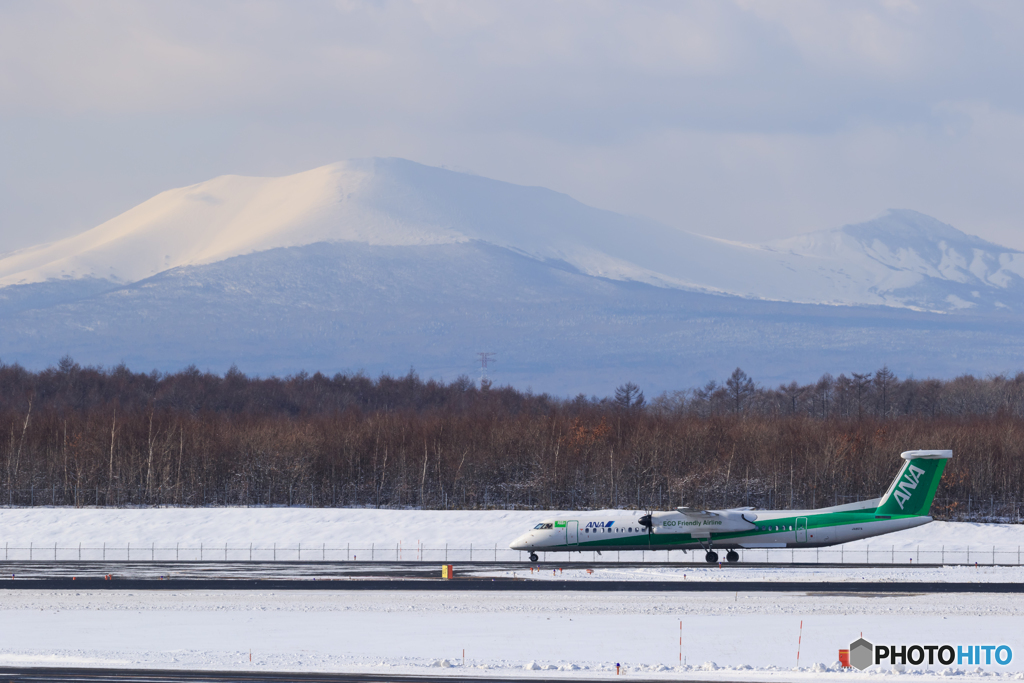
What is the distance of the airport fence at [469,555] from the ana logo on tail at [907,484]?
3541 mm

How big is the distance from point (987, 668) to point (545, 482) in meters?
63.0

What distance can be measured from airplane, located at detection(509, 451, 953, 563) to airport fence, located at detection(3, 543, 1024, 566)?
116cm

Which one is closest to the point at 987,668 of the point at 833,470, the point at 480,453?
the point at 833,470

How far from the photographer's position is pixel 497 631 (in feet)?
130

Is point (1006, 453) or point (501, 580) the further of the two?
point (1006, 453)

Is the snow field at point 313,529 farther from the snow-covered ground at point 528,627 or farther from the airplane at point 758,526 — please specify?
the snow-covered ground at point 528,627

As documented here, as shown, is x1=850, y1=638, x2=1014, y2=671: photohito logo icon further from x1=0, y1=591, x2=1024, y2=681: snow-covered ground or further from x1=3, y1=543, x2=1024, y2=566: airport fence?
x1=3, y1=543, x2=1024, y2=566: airport fence

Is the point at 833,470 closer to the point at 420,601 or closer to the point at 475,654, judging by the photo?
the point at 420,601

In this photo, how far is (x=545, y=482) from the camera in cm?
9594

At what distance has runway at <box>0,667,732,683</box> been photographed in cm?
3105

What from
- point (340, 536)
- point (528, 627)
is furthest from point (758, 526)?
point (340, 536)

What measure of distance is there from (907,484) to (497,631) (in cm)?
2989

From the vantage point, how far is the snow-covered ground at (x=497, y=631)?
111ft

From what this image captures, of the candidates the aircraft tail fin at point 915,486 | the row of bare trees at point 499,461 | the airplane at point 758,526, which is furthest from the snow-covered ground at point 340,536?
the row of bare trees at point 499,461
